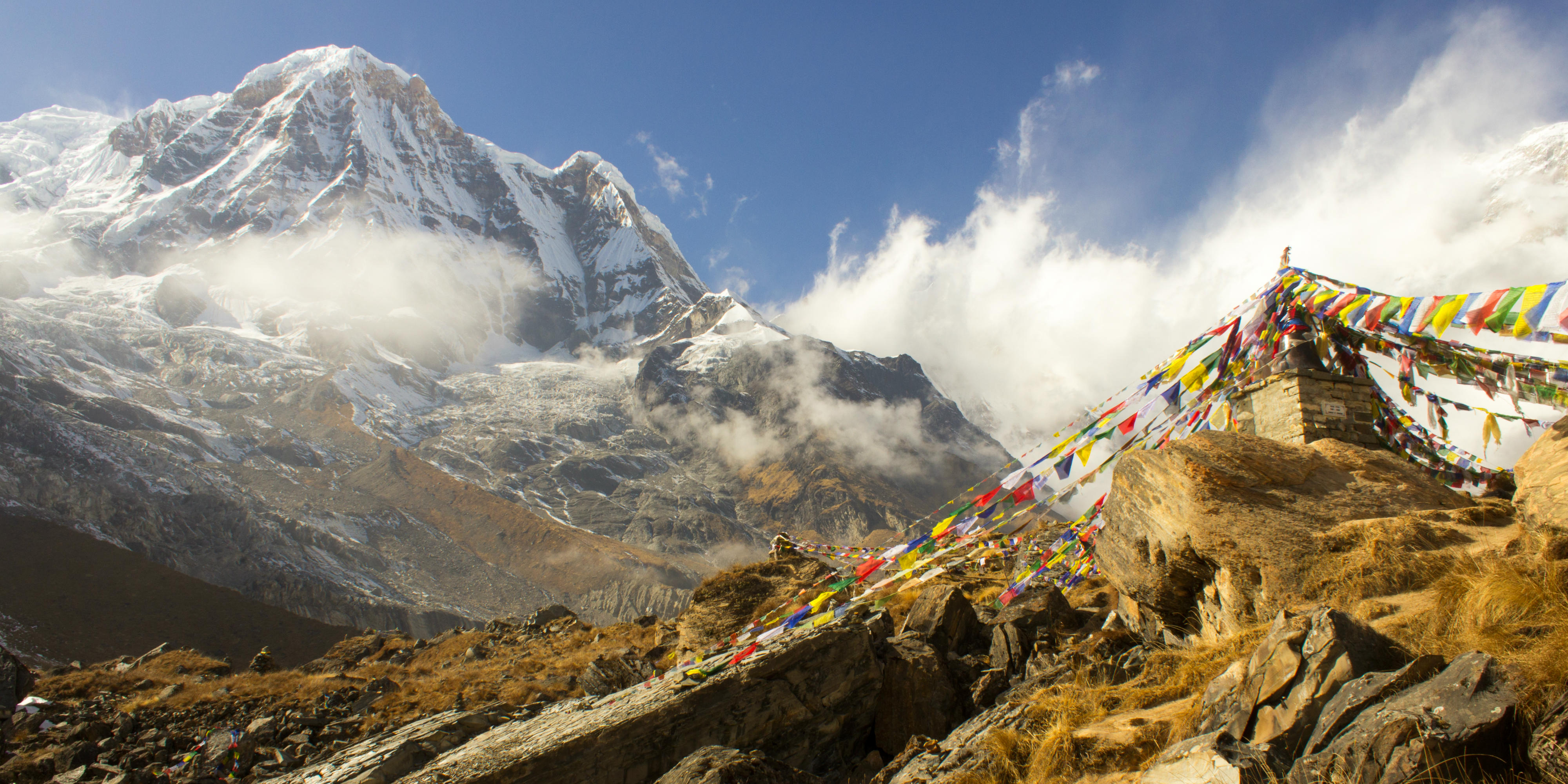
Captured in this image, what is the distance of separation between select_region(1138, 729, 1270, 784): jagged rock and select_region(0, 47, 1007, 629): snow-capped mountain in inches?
2591

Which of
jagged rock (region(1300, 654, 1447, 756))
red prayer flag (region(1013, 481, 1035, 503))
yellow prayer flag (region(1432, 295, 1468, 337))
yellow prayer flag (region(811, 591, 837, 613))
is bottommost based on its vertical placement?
jagged rock (region(1300, 654, 1447, 756))

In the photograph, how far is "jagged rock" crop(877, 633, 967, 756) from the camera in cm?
869

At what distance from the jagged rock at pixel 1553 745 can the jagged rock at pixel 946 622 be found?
7232 mm

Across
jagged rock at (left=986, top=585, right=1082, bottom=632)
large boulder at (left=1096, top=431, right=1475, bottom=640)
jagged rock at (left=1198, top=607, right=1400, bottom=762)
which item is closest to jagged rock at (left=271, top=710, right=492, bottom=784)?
jagged rock at (left=986, top=585, right=1082, bottom=632)

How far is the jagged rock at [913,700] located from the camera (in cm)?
869

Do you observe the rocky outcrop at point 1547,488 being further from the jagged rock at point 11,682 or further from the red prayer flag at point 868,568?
the jagged rock at point 11,682

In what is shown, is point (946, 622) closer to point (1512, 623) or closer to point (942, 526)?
point (942, 526)

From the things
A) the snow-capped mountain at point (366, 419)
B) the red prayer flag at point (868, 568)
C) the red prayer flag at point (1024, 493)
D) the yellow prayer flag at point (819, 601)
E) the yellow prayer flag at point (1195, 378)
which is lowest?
the yellow prayer flag at point (819, 601)

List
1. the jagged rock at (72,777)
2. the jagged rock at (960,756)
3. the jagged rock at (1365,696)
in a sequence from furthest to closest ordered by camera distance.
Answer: the jagged rock at (72,777)
the jagged rock at (960,756)
the jagged rock at (1365,696)

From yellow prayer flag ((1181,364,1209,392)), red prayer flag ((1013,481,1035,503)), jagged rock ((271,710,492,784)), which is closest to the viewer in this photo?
jagged rock ((271,710,492,784))

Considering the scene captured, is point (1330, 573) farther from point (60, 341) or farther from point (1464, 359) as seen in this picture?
point (60, 341)

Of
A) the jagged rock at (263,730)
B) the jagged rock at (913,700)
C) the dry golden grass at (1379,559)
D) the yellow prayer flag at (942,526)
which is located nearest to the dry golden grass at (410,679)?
the jagged rock at (263,730)

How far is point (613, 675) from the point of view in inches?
504

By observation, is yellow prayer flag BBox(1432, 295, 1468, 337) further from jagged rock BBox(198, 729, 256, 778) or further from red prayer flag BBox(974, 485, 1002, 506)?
jagged rock BBox(198, 729, 256, 778)
